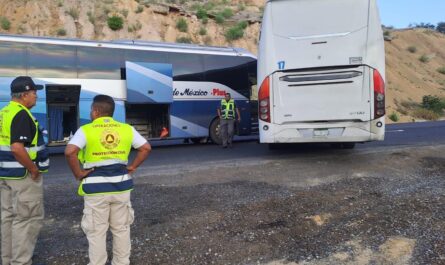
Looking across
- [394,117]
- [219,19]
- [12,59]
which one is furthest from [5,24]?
[394,117]

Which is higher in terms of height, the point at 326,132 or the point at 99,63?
the point at 99,63

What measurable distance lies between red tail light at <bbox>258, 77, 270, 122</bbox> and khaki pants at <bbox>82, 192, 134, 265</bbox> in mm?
5350

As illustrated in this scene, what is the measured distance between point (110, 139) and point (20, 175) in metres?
1.01

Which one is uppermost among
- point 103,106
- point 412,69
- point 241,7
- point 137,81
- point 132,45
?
point 241,7

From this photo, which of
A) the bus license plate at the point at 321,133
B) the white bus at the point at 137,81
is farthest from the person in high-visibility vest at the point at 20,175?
the white bus at the point at 137,81

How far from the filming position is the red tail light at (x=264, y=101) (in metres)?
9.01

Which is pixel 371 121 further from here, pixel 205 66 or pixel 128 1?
pixel 128 1

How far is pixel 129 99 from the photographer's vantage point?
1411 centimetres

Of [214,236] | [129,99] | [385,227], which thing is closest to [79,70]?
[129,99]

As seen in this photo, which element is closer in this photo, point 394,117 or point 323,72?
point 323,72

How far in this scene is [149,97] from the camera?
47.6 feet

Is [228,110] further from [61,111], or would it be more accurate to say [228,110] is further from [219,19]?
[219,19]

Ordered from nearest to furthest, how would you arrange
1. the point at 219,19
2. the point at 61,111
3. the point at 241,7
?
the point at 61,111, the point at 219,19, the point at 241,7

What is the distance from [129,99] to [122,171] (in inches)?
409
